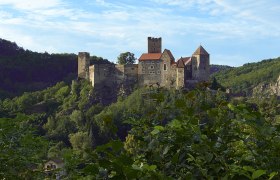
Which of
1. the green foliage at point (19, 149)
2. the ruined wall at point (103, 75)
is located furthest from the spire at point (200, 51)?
the green foliage at point (19, 149)

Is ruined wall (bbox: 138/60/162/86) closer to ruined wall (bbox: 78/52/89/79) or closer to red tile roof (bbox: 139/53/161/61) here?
red tile roof (bbox: 139/53/161/61)

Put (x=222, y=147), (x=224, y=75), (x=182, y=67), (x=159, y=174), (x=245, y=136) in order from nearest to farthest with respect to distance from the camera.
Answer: (x=159, y=174)
(x=222, y=147)
(x=245, y=136)
(x=182, y=67)
(x=224, y=75)

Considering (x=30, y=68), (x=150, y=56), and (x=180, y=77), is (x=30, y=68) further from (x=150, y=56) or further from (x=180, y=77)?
(x=180, y=77)

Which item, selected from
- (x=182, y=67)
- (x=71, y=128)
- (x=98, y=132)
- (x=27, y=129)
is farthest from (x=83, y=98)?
(x=27, y=129)

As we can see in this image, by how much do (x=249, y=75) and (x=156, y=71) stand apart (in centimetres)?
8337

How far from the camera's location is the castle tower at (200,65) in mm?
58781

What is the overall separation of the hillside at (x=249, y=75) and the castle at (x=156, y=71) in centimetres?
5940

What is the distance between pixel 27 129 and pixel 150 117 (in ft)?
3.37

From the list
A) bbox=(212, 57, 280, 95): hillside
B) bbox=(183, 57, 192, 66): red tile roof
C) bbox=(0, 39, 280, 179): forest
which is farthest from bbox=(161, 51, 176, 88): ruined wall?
A: bbox=(212, 57, 280, 95): hillside

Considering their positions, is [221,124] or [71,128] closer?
[221,124]

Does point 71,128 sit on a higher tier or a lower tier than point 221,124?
lower

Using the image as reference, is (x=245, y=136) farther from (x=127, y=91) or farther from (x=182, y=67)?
(x=127, y=91)

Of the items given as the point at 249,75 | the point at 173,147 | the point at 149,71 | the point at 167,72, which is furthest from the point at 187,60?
the point at 249,75

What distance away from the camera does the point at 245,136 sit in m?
3.68
